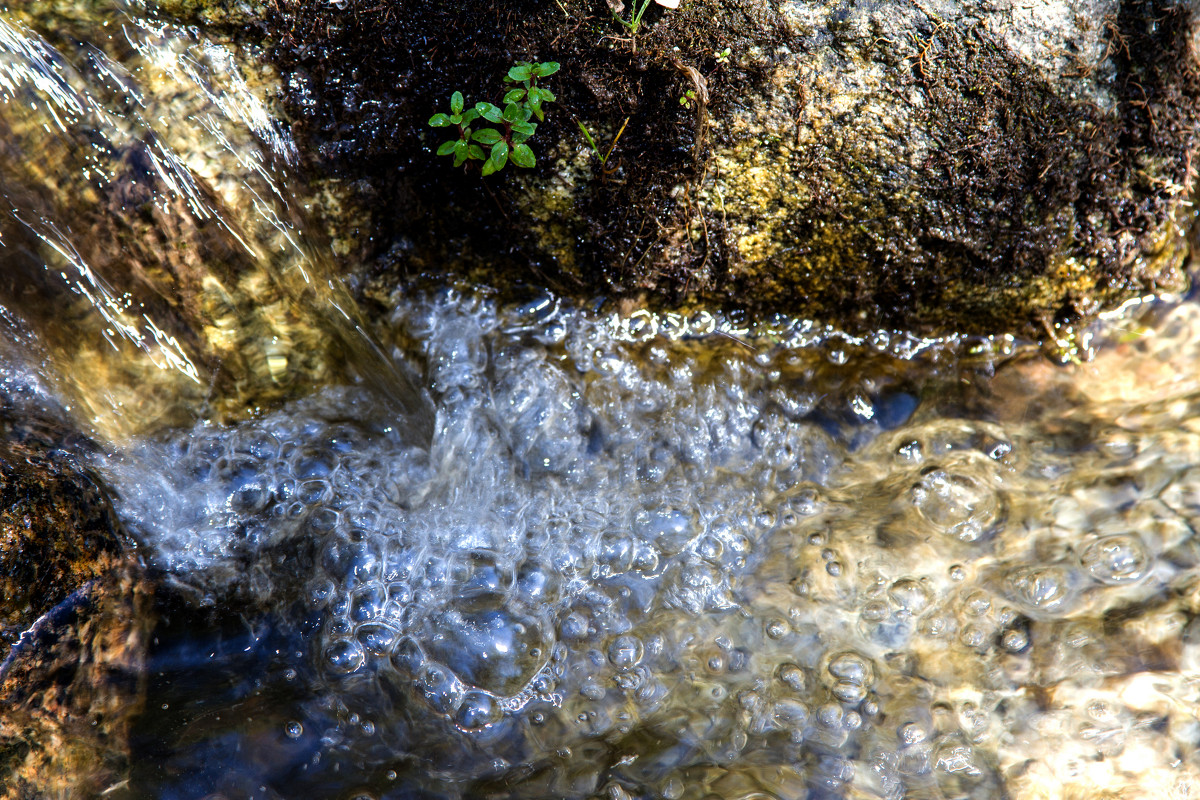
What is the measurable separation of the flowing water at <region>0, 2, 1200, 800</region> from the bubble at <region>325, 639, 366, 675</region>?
12 millimetres

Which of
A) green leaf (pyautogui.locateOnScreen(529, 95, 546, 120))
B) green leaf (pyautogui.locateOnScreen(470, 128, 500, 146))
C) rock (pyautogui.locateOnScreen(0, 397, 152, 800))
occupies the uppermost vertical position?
green leaf (pyautogui.locateOnScreen(529, 95, 546, 120))

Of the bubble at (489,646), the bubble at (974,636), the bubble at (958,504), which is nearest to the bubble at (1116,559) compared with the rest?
the bubble at (958,504)

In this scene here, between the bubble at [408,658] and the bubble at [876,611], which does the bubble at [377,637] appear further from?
the bubble at [876,611]

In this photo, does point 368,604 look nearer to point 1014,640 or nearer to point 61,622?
point 61,622

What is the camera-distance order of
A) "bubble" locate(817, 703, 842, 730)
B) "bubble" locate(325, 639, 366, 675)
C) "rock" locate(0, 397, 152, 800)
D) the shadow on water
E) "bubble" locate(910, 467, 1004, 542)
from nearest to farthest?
"rock" locate(0, 397, 152, 800) < the shadow on water < "bubble" locate(817, 703, 842, 730) < "bubble" locate(325, 639, 366, 675) < "bubble" locate(910, 467, 1004, 542)

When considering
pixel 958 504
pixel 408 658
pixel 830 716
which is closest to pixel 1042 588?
pixel 958 504

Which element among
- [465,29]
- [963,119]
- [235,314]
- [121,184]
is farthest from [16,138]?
[963,119]

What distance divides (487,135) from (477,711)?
6.80 ft

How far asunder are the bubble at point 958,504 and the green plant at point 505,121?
2.01 meters

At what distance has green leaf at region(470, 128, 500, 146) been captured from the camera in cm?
263

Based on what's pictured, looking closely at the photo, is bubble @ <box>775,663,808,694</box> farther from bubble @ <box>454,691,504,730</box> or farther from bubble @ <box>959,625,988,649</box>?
bubble @ <box>454,691,504,730</box>

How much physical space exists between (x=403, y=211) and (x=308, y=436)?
99 cm

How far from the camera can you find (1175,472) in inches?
113

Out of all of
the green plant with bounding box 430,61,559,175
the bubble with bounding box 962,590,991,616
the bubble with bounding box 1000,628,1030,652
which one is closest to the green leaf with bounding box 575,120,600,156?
the green plant with bounding box 430,61,559,175
